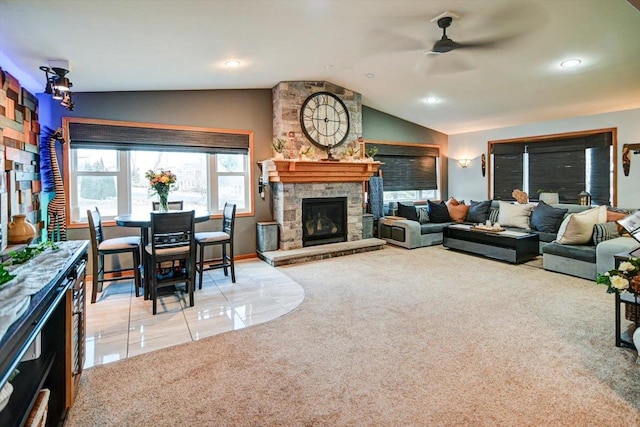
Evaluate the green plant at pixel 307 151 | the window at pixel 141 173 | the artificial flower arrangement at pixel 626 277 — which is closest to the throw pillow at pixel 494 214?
→ the green plant at pixel 307 151

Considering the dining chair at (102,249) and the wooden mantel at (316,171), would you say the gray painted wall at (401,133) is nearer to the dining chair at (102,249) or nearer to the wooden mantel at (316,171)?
the wooden mantel at (316,171)

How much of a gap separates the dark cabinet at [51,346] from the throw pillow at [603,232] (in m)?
5.61

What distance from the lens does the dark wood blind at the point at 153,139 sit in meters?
4.43

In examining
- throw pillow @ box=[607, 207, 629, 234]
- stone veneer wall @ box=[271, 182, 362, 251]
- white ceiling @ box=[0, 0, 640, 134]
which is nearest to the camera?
white ceiling @ box=[0, 0, 640, 134]

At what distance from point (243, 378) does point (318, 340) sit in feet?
2.40

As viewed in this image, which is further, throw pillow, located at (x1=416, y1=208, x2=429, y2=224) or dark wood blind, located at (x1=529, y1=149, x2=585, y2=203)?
throw pillow, located at (x1=416, y1=208, x2=429, y2=224)

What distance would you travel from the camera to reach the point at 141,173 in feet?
16.3

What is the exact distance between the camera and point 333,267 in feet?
16.9

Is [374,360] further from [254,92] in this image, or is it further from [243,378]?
[254,92]

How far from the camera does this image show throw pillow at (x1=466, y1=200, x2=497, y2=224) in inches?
271

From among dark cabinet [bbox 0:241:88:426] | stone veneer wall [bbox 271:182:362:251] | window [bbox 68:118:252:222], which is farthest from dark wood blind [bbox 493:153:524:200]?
dark cabinet [bbox 0:241:88:426]

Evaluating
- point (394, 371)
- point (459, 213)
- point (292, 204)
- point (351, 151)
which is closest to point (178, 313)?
point (394, 371)

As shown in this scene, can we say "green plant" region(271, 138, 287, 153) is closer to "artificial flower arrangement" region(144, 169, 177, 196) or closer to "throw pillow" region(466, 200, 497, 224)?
"artificial flower arrangement" region(144, 169, 177, 196)

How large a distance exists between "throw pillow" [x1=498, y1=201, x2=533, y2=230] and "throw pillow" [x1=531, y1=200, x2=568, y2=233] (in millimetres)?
184
